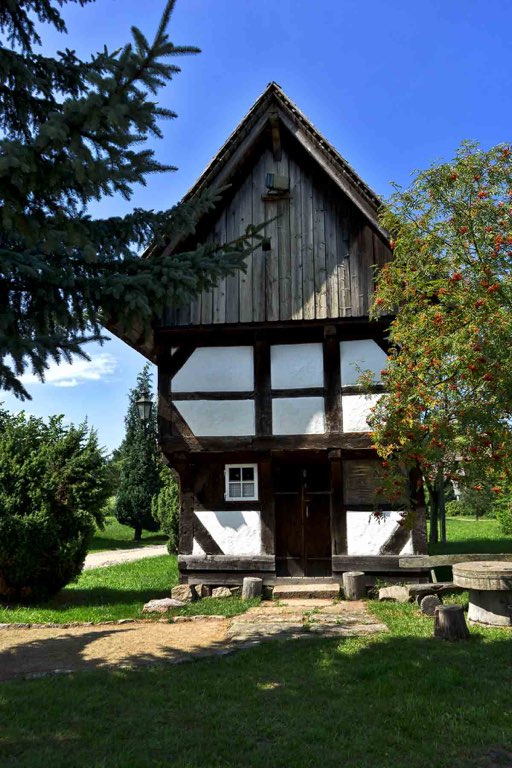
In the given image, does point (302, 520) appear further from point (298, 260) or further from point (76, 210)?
point (76, 210)

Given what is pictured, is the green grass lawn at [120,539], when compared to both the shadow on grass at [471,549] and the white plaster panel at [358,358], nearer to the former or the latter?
the shadow on grass at [471,549]

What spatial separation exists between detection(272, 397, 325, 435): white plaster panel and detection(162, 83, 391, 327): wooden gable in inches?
66.4

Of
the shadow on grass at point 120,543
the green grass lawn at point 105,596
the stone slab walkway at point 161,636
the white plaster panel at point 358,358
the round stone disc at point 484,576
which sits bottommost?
the shadow on grass at point 120,543

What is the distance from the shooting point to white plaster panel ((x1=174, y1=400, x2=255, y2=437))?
12.3 meters

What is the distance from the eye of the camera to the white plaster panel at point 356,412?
11945 millimetres

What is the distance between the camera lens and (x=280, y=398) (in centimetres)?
1231

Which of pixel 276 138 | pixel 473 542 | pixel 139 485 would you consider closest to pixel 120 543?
pixel 139 485

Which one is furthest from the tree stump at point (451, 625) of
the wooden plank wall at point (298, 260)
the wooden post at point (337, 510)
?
the wooden plank wall at point (298, 260)

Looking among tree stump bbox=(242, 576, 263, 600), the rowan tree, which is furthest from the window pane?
the rowan tree

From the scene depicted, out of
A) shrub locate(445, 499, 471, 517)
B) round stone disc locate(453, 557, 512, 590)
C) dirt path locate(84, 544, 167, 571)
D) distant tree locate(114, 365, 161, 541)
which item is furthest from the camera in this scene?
shrub locate(445, 499, 471, 517)

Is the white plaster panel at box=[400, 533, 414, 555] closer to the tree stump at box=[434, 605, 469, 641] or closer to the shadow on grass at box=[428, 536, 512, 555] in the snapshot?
the tree stump at box=[434, 605, 469, 641]

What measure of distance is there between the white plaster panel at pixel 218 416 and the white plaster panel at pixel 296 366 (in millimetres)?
819

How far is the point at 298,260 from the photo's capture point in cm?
1235

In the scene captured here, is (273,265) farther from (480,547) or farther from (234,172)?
(480,547)
